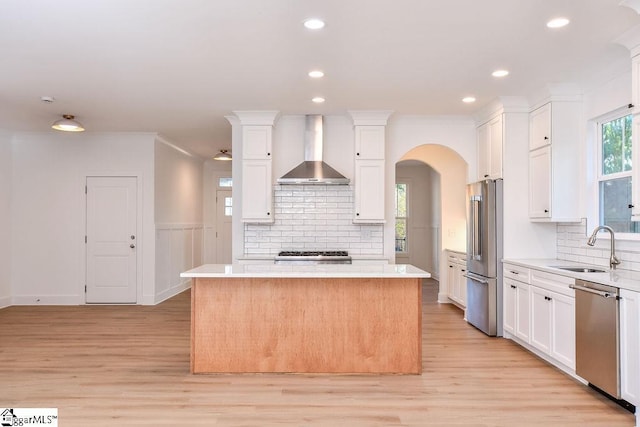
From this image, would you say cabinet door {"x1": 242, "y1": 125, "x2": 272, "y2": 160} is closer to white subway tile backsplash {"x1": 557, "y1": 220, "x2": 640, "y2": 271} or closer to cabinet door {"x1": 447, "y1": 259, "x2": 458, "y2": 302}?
cabinet door {"x1": 447, "y1": 259, "x2": 458, "y2": 302}

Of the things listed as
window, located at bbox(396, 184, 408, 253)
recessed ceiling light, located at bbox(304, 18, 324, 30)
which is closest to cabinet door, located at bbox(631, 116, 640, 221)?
recessed ceiling light, located at bbox(304, 18, 324, 30)

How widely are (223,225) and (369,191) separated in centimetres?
539

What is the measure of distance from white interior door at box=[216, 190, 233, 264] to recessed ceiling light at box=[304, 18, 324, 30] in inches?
293

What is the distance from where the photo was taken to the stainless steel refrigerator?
17.3 ft

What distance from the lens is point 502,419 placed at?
3039 millimetres

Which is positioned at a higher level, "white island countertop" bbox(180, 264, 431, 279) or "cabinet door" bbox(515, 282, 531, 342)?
"white island countertop" bbox(180, 264, 431, 279)

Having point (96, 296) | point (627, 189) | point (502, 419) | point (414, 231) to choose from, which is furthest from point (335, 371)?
point (414, 231)

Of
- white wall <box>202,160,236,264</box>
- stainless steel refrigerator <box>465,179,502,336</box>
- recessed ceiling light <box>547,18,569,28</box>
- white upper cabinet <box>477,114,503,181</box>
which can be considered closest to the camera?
recessed ceiling light <box>547,18,569,28</box>

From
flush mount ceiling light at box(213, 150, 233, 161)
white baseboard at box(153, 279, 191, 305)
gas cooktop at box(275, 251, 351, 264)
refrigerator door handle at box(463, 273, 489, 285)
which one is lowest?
white baseboard at box(153, 279, 191, 305)

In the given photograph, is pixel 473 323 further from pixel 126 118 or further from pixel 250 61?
pixel 126 118

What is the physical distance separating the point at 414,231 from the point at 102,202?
6612mm

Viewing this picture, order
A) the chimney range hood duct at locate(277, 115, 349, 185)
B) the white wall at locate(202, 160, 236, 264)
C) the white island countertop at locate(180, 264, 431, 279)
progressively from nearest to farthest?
the white island countertop at locate(180, 264, 431, 279) < the chimney range hood duct at locate(277, 115, 349, 185) < the white wall at locate(202, 160, 236, 264)

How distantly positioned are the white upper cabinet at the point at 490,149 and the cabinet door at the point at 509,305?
4.06 ft

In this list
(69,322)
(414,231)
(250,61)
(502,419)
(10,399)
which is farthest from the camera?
(414,231)
